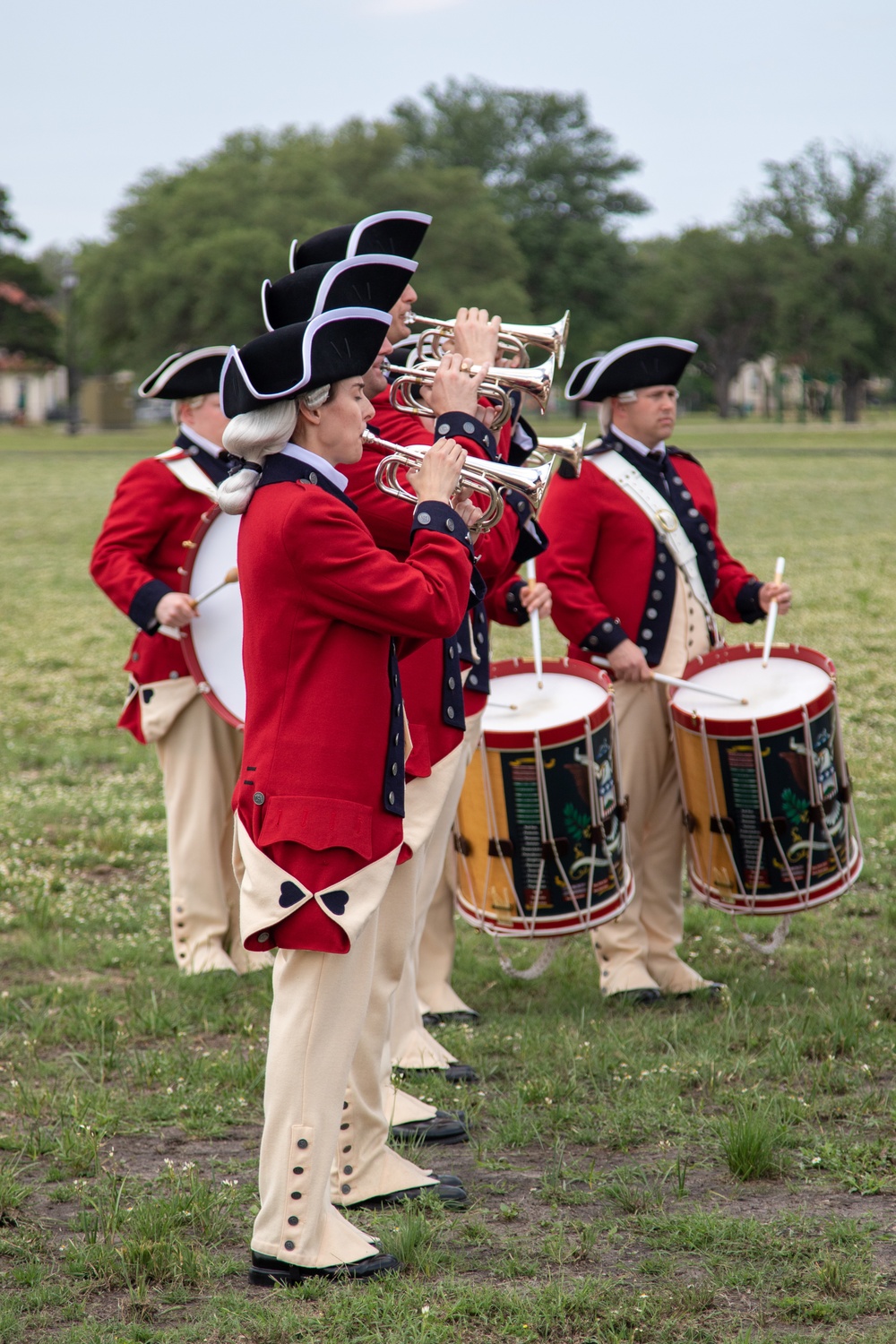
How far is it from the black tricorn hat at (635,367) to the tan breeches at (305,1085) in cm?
273

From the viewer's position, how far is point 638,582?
557 centimetres

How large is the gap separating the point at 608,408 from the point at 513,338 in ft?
5.16

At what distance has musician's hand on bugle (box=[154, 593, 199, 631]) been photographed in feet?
17.8

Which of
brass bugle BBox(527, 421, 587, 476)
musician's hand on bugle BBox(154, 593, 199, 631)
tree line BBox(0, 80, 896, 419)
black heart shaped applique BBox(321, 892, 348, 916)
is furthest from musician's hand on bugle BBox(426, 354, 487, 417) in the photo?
tree line BBox(0, 80, 896, 419)

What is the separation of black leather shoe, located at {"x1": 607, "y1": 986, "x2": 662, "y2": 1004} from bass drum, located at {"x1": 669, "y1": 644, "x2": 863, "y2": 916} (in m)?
0.45

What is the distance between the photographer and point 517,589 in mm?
5344

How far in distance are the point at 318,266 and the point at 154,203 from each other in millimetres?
64082

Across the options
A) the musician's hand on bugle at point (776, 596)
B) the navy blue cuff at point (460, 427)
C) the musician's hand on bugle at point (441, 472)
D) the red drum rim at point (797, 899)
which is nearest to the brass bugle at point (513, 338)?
the navy blue cuff at point (460, 427)

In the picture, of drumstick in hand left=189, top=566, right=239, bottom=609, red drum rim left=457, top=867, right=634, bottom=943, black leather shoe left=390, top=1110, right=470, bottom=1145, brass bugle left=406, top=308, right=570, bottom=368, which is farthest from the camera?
drumstick in hand left=189, top=566, right=239, bottom=609

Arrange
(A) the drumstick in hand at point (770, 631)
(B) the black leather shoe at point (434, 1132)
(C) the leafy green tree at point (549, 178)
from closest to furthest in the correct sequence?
(B) the black leather shoe at point (434, 1132) → (A) the drumstick in hand at point (770, 631) → (C) the leafy green tree at point (549, 178)

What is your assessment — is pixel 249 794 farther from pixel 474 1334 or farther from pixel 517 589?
pixel 517 589

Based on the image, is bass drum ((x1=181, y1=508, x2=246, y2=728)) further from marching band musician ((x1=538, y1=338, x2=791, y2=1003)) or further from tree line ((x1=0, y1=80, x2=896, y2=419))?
tree line ((x1=0, y1=80, x2=896, y2=419))

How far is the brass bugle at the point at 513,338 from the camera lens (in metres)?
4.14

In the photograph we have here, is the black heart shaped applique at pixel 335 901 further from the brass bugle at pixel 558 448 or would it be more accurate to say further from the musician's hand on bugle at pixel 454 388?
the brass bugle at pixel 558 448
